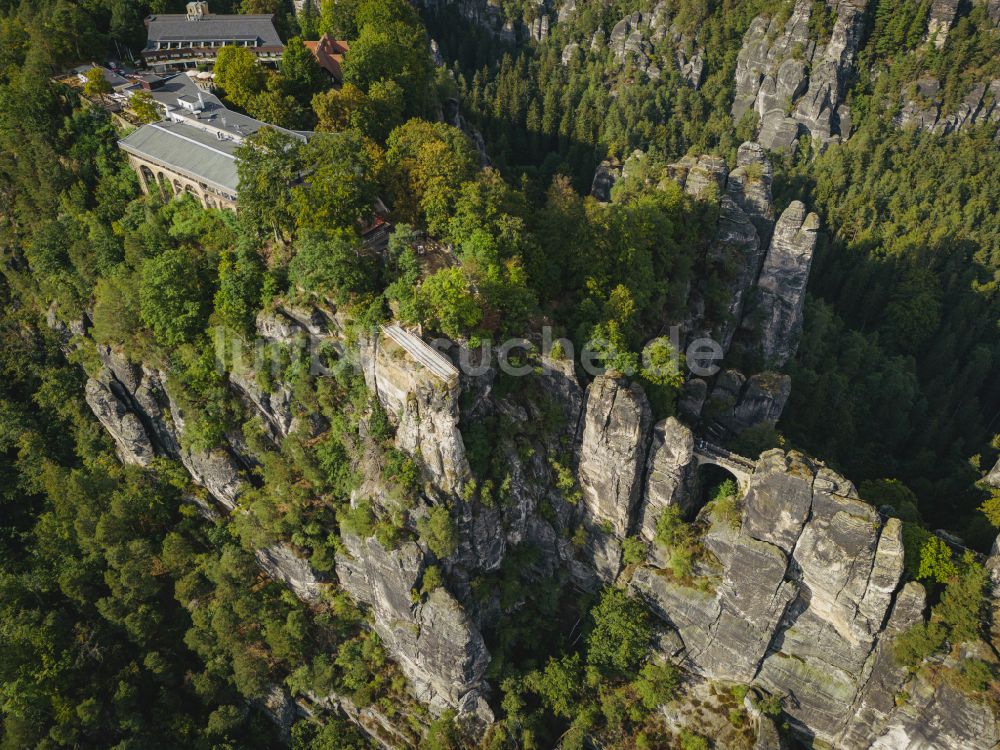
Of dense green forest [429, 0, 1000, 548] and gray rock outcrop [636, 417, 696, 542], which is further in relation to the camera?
dense green forest [429, 0, 1000, 548]

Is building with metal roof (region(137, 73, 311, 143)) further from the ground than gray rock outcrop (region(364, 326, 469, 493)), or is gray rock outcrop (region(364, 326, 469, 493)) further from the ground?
building with metal roof (region(137, 73, 311, 143))

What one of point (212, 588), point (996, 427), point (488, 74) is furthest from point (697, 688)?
point (488, 74)

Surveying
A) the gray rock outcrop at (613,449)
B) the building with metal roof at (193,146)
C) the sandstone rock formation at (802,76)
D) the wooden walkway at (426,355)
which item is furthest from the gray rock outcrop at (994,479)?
the sandstone rock formation at (802,76)

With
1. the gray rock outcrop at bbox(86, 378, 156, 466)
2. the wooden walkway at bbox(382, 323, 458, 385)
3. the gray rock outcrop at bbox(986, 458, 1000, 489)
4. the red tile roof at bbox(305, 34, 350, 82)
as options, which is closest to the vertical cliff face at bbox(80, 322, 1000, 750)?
the wooden walkway at bbox(382, 323, 458, 385)

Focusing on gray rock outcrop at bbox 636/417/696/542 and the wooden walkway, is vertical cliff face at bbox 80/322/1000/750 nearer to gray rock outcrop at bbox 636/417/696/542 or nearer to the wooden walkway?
gray rock outcrop at bbox 636/417/696/542

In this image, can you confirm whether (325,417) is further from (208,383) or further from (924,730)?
(924,730)
